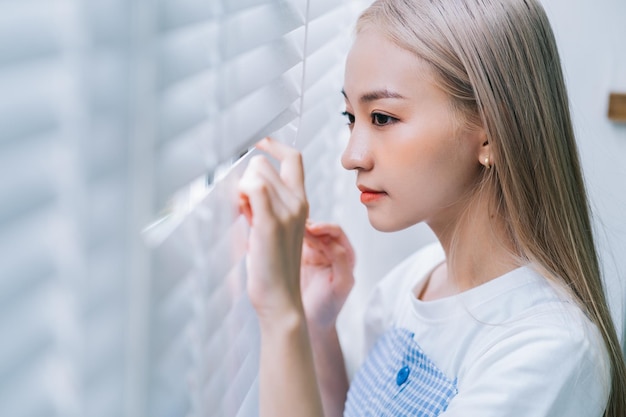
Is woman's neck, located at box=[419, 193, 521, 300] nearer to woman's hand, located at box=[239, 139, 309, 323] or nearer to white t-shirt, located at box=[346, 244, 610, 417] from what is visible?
white t-shirt, located at box=[346, 244, 610, 417]

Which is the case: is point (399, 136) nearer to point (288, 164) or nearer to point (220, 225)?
point (288, 164)

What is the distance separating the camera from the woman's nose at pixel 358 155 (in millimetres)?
963

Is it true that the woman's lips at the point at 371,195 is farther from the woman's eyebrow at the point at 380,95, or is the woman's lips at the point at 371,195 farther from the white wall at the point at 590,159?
the white wall at the point at 590,159

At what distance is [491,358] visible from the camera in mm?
927

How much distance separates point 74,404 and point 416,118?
63cm

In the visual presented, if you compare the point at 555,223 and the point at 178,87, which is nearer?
the point at 178,87

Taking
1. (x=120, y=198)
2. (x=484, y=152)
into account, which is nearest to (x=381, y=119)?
(x=484, y=152)

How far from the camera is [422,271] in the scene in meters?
1.33

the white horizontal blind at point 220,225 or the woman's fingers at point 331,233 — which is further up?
the white horizontal blind at point 220,225

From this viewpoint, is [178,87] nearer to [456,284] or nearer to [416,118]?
[416,118]

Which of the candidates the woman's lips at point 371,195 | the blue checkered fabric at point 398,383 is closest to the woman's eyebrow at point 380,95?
the woman's lips at point 371,195

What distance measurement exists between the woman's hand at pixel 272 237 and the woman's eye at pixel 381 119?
23 cm

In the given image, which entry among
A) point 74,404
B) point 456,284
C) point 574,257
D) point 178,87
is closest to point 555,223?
point 574,257

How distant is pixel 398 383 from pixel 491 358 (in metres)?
0.20
